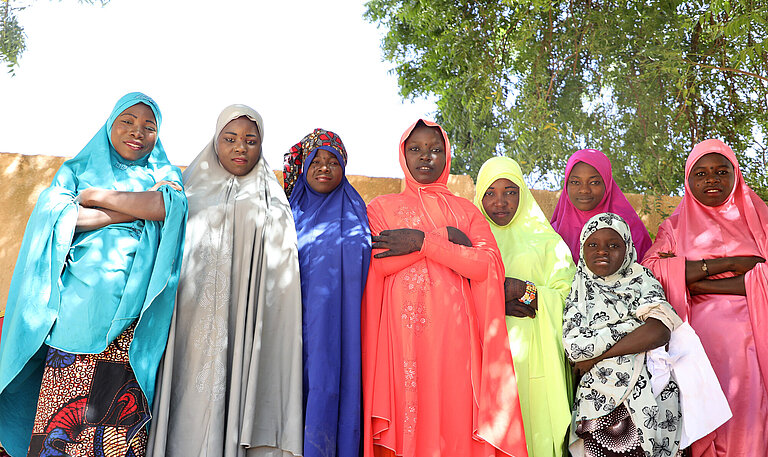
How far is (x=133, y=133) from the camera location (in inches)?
132

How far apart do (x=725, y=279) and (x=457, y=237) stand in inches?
60.7

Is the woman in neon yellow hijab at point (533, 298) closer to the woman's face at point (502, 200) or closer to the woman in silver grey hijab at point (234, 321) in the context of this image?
the woman's face at point (502, 200)

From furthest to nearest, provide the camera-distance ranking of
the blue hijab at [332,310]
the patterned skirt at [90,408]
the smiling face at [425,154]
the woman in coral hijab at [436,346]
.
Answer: the smiling face at [425,154] → the woman in coral hijab at [436,346] → the blue hijab at [332,310] → the patterned skirt at [90,408]

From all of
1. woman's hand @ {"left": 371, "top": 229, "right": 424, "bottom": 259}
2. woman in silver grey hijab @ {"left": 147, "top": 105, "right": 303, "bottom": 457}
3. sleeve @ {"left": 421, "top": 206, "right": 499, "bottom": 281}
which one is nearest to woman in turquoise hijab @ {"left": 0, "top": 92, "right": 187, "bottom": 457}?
woman in silver grey hijab @ {"left": 147, "top": 105, "right": 303, "bottom": 457}

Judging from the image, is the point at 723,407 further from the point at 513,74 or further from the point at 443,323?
the point at 513,74

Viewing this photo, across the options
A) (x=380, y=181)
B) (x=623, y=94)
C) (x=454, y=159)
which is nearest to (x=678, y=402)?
(x=380, y=181)

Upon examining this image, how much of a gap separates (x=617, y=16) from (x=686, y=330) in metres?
3.15

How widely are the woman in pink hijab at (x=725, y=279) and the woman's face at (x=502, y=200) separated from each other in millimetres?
842

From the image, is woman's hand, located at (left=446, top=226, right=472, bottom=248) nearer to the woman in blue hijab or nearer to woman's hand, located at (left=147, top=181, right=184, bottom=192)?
the woman in blue hijab

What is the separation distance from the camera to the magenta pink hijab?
164 inches

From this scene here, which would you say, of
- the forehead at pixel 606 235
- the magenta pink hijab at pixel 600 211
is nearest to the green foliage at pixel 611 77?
the magenta pink hijab at pixel 600 211

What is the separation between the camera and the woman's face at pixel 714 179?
3877mm

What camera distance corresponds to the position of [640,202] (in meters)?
5.60

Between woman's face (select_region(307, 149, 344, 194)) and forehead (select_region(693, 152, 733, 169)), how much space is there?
2.16 m
